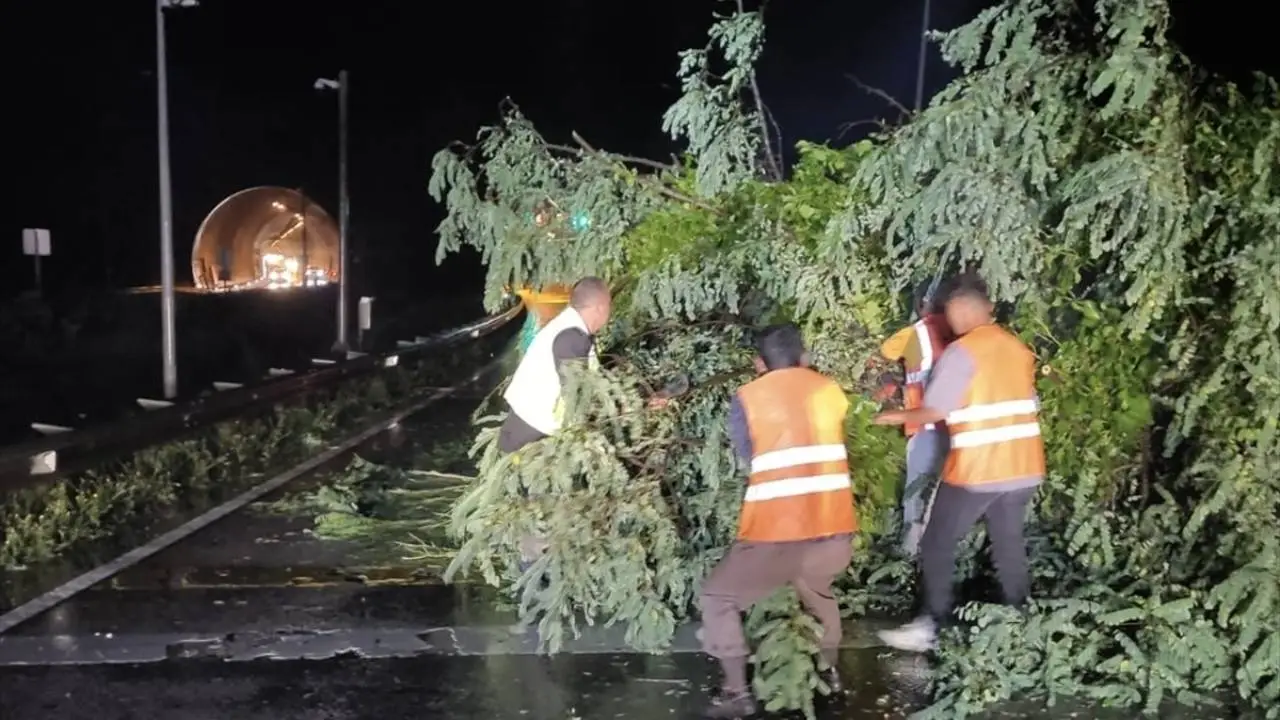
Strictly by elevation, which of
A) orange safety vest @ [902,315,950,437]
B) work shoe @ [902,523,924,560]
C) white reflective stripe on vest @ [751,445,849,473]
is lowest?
work shoe @ [902,523,924,560]

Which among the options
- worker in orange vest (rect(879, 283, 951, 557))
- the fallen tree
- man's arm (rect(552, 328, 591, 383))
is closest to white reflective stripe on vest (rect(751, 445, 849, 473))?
the fallen tree

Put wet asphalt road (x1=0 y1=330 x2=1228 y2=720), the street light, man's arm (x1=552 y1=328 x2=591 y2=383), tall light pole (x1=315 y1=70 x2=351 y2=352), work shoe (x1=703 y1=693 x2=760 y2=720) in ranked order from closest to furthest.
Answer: work shoe (x1=703 y1=693 x2=760 y2=720), wet asphalt road (x1=0 y1=330 x2=1228 y2=720), man's arm (x1=552 y1=328 x2=591 y2=383), the street light, tall light pole (x1=315 y1=70 x2=351 y2=352)

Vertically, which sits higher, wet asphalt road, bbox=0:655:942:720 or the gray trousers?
the gray trousers

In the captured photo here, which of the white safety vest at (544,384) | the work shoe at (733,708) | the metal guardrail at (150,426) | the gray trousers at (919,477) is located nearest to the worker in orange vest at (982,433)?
the gray trousers at (919,477)

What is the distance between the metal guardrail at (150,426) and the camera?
7.43 metres

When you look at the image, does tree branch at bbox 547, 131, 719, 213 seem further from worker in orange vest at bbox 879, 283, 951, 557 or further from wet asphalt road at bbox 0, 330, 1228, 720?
wet asphalt road at bbox 0, 330, 1228, 720

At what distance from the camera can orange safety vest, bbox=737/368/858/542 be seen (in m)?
4.76

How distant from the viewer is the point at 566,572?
5.72m

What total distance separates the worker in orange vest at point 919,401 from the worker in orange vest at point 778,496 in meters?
1.52

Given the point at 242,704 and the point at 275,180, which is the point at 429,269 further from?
the point at 242,704

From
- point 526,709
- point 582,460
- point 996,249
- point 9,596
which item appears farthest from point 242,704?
point 996,249

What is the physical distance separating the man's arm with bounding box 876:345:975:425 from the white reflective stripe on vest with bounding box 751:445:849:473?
24.9 inches

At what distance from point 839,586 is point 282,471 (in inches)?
224

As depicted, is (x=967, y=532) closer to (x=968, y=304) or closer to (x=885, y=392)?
(x=968, y=304)
